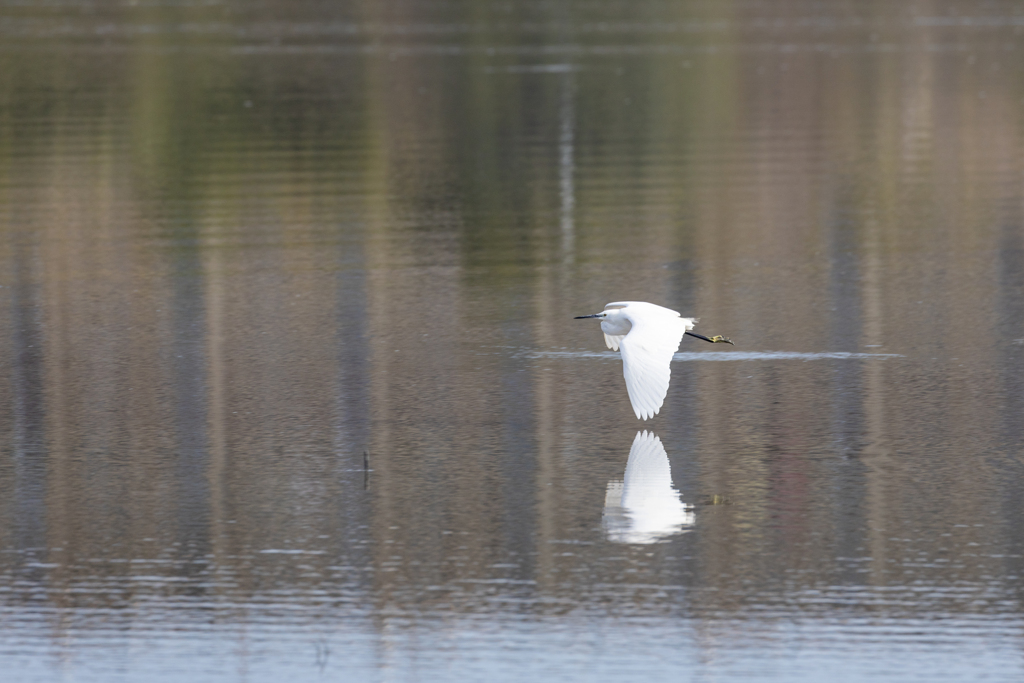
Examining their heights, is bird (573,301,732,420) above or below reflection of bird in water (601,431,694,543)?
above

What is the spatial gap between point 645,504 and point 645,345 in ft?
4.01

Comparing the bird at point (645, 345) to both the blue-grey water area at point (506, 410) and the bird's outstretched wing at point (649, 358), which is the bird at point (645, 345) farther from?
the blue-grey water area at point (506, 410)

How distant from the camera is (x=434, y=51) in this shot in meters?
47.2

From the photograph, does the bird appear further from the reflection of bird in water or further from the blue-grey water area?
the blue-grey water area

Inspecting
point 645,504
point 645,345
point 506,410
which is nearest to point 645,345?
point 645,345

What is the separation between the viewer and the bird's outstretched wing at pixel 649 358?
9.38 meters

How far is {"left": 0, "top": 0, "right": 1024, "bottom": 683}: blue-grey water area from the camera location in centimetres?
719

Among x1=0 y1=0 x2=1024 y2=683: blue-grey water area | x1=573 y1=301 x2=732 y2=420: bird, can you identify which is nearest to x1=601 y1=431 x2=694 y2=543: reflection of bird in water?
x1=0 y1=0 x2=1024 y2=683: blue-grey water area

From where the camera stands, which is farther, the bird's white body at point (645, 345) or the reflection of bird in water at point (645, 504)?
the bird's white body at point (645, 345)

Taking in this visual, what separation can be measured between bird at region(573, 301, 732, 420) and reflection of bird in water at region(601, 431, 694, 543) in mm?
265

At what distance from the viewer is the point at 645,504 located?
347 inches

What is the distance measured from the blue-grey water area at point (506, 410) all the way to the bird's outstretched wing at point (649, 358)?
0.41 metres

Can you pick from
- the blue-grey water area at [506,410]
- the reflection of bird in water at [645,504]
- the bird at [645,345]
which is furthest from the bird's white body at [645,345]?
the blue-grey water area at [506,410]

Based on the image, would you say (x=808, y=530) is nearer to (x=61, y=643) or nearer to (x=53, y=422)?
(x=61, y=643)
